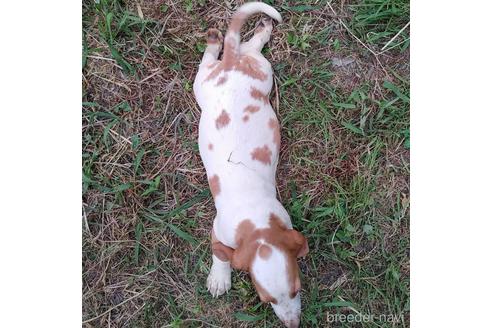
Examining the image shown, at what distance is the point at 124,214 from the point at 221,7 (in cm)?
177

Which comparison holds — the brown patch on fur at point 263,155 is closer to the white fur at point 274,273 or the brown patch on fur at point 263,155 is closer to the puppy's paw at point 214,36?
the white fur at point 274,273

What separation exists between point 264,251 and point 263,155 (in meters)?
0.70

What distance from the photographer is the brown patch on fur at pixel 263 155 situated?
Result: 2.95 meters

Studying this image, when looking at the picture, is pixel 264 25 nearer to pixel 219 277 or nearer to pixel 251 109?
pixel 251 109

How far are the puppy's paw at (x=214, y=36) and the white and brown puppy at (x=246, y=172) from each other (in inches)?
7.4

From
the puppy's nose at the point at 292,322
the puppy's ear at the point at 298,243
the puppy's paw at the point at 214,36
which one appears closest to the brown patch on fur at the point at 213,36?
the puppy's paw at the point at 214,36

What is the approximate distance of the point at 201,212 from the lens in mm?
3467

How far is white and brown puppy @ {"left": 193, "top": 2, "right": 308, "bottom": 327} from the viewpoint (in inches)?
102

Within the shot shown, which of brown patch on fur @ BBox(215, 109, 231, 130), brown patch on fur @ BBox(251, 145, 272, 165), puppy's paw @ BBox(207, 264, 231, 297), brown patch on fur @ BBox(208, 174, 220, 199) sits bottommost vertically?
puppy's paw @ BBox(207, 264, 231, 297)

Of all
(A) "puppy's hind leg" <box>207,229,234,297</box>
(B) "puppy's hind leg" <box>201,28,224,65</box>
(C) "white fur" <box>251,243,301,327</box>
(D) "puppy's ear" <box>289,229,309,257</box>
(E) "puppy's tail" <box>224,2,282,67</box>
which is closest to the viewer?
(C) "white fur" <box>251,243,301,327</box>

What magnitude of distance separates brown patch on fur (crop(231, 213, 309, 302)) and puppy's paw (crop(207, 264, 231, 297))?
61 cm

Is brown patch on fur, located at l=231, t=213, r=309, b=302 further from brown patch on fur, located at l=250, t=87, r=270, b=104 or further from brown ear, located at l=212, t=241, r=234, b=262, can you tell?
brown patch on fur, located at l=250, t=87, r=270, b=104

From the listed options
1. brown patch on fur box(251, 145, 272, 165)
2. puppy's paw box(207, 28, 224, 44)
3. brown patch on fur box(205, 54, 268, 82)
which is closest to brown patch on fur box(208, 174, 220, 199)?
brown patch on fur box(251, 145, 272, 165)

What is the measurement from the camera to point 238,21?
10.7ft
